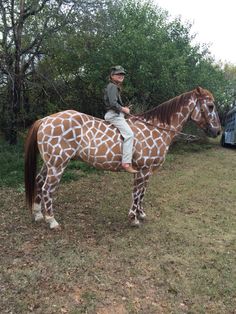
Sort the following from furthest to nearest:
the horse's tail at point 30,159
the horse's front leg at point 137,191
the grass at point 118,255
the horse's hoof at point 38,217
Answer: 1. the horse's hoof at point 38,217
2. the horse's front leg at point 137,191
3. the horse's tail at point 30,159
4. the grass at point 118,255

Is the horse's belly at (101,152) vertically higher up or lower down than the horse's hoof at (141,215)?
higher up

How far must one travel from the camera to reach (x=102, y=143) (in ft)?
18.0

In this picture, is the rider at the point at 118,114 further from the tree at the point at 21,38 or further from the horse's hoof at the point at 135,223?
the tree at the point at 21,38

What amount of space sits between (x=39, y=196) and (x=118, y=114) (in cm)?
185

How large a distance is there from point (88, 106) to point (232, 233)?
933cm

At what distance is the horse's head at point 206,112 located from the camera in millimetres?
5980

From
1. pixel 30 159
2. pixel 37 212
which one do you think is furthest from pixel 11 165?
pixel 30 159

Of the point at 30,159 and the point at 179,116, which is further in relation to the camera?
the point at 179,116

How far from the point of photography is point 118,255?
4.86 m

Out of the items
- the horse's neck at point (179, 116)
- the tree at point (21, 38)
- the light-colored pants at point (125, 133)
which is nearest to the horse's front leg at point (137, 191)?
the light-colored pants at point (125, 133)

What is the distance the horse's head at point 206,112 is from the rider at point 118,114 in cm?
126

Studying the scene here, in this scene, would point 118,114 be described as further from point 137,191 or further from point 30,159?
point 30,159

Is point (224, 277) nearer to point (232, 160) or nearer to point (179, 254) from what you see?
point (179, 254)

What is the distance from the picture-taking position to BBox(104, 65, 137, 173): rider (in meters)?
5.48
